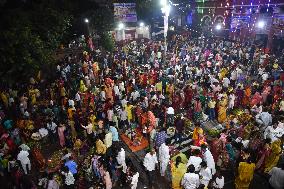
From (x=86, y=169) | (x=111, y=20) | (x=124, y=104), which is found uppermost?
(x=111, y=20)

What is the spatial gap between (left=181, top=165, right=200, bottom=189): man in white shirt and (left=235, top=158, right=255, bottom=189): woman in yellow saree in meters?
1.48

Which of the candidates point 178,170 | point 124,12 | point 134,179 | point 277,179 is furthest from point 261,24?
point 134,179

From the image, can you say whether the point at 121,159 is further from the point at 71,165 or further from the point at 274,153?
the point at 274,153

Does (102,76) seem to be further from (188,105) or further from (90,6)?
(90,6)

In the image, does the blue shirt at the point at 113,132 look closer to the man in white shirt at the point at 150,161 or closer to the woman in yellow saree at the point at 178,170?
the man in white shirt at the point at 150,161

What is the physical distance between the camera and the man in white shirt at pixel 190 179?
7566mm

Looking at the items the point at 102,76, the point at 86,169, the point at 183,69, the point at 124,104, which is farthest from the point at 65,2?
the point at 86,169

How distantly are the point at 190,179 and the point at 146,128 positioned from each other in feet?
13.8

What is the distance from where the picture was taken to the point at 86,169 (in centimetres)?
942

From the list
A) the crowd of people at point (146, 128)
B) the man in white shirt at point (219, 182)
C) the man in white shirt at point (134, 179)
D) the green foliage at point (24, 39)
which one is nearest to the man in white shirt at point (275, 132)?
the crowd of people at point (146, 128)

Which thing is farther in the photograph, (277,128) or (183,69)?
(183,69)

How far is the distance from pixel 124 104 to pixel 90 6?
15.9 meters

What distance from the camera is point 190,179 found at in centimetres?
757

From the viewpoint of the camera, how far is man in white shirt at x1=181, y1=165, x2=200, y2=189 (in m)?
7.57
